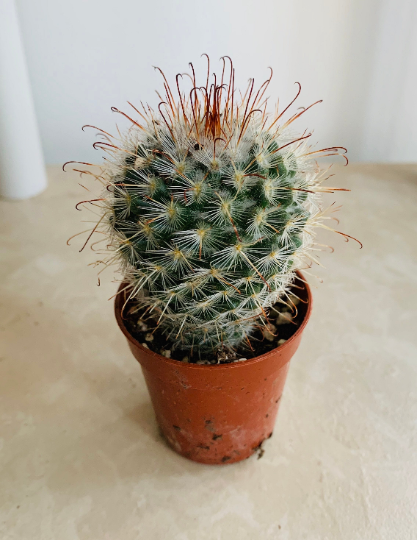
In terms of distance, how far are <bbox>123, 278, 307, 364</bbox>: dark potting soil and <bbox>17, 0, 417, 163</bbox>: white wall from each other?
4.73 feet

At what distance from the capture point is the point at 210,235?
667mm

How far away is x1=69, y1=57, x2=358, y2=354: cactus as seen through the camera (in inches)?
26.1

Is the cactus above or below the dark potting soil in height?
above

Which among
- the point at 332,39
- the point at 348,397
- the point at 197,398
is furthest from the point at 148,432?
the point at 332,39

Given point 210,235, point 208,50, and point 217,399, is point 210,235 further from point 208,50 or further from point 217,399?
point 208,50

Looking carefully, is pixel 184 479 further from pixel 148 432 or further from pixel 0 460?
pixel 0 460

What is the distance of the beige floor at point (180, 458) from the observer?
2.82ft

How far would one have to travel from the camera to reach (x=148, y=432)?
3.38 ft

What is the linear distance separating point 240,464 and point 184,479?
0.12 m

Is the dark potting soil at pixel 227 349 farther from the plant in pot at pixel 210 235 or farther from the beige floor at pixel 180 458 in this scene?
the beige floor at pixel 180 458

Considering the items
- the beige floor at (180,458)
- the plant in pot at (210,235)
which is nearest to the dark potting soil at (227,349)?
the plant in pot at (210,235)

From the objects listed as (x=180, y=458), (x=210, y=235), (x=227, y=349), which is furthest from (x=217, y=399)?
(x=210, y=235)

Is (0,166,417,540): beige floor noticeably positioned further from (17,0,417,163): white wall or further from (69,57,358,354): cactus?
(17,0,417,163): white wall

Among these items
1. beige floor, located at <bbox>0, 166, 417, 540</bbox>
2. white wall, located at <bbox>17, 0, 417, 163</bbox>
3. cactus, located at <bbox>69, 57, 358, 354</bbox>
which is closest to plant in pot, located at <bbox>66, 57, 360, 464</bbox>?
cactus, located at <bbox>69, 57, 358, 354</bbox>
